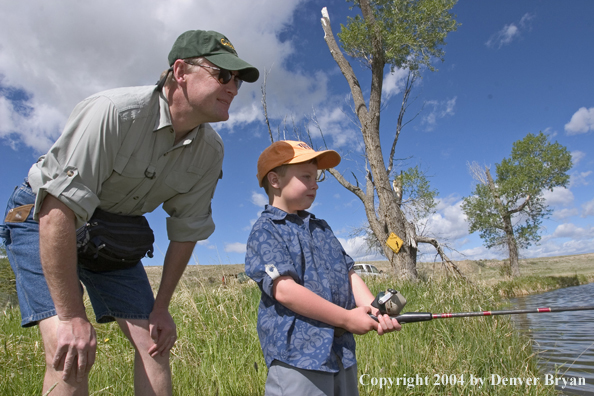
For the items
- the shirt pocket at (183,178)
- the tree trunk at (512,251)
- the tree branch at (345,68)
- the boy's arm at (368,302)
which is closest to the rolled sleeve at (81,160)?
the shirt pocket at (183,178)

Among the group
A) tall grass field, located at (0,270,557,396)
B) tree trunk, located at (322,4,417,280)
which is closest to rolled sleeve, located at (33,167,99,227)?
tall grass field, located at (0,270,557,396)

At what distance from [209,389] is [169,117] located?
1.85 metres

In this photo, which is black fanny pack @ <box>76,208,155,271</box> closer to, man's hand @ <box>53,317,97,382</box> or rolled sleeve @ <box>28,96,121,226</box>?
rolled sleeve @ <box>28,96,121,226</box>

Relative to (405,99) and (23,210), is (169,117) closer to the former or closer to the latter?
(23,210)

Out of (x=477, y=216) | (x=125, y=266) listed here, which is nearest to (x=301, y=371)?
(x=125, y=266)

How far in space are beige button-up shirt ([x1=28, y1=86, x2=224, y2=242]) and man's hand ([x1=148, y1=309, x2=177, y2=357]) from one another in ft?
1.41

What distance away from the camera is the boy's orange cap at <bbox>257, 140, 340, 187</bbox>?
6.65ft

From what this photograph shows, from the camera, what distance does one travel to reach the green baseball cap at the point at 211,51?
76.2 inches

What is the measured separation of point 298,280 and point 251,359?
6.66 feet

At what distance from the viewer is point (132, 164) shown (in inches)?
73.7

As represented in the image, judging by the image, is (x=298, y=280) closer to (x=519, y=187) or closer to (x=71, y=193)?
(x=71, y=193)

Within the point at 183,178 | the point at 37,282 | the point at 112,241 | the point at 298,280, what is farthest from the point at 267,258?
the point at 37,282

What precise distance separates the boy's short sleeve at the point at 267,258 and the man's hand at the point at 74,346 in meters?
0.70

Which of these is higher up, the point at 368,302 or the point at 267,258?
the point at 267,258
